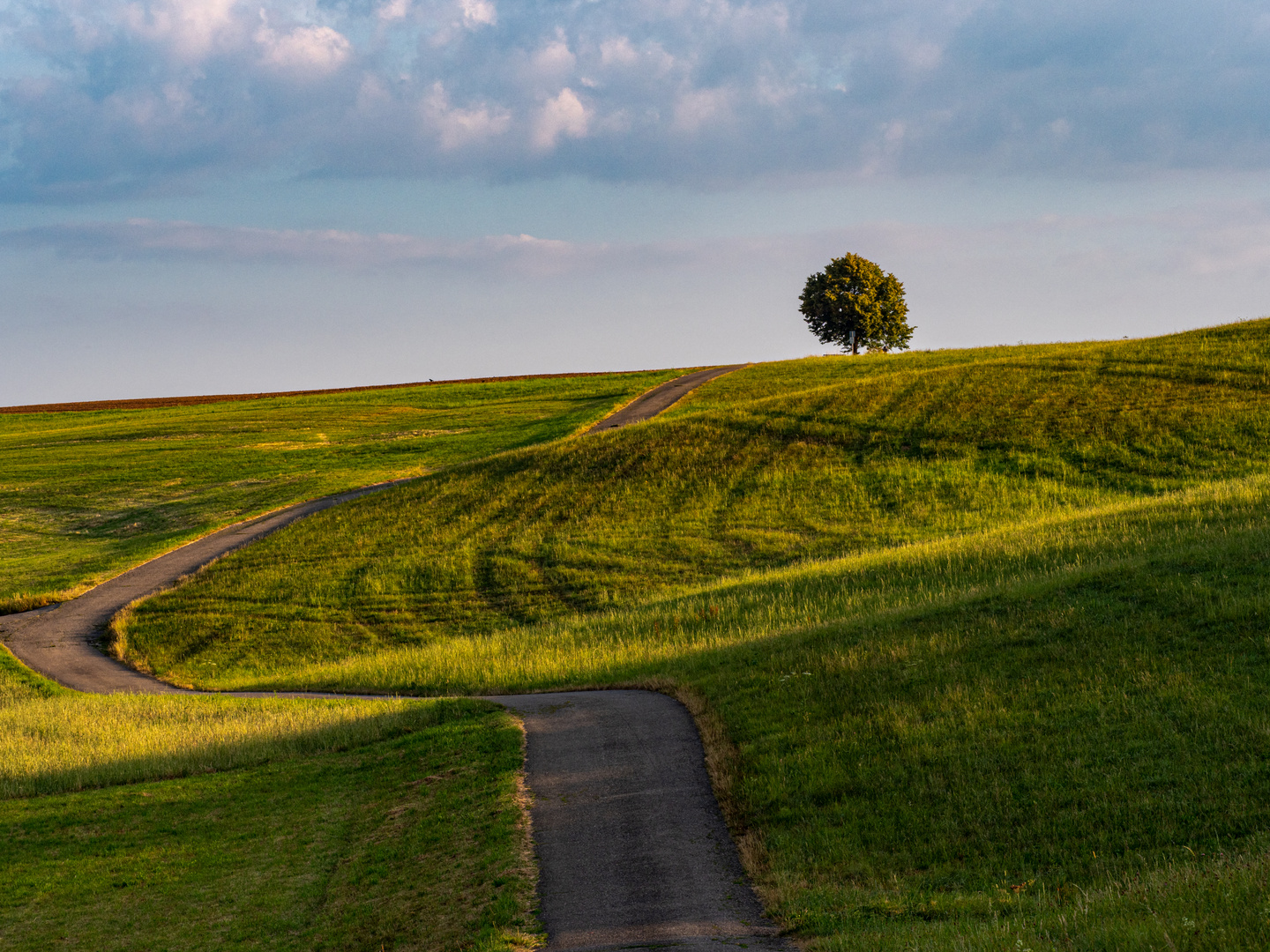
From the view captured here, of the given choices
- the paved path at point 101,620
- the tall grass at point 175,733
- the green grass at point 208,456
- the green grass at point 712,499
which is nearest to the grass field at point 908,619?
the green grass at point 712,499

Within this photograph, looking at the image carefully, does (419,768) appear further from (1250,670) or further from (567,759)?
(1250,670)

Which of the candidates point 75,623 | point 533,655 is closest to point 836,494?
point 533,655

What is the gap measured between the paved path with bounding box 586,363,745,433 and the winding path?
41310 mm

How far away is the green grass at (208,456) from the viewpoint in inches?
1909

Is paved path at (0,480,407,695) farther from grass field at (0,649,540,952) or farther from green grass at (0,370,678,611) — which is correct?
grass field at (0,649,540,952)

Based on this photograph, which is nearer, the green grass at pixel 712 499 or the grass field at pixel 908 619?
the grass field at pixel 908 619

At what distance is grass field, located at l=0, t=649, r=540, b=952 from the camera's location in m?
10.4

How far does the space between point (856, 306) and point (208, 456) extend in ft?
217

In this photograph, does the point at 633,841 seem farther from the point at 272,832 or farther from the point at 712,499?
the point at 712,499

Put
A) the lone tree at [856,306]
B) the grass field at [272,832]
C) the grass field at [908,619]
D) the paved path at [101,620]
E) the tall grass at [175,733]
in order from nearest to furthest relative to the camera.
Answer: the grass field at [908,619] → the grass field at [272,832] → the tall grass at [175,733] → the paved path at [101,620] → the lone tree at [856,306]

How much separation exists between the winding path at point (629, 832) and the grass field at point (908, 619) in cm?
51

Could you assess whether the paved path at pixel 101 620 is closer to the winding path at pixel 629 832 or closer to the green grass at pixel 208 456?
the green grass at pixel 208 456

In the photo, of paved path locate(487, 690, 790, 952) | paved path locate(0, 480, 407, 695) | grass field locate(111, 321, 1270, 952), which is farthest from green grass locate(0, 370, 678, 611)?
paved path locate(487, 690, 790, 952)

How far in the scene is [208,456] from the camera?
6938cm
